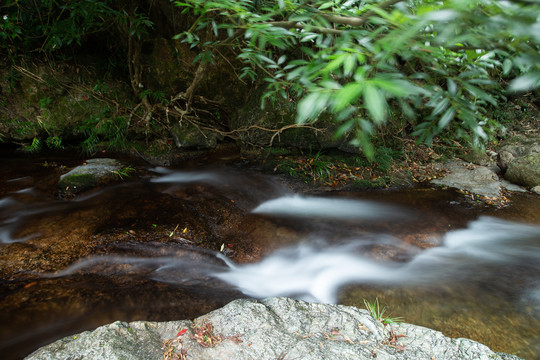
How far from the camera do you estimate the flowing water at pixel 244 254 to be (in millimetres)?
2268

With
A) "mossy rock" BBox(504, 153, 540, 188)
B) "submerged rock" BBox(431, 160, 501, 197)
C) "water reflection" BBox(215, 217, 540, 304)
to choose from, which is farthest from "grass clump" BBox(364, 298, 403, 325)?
"mossy rock" BBox(504, 153, 540, 188)

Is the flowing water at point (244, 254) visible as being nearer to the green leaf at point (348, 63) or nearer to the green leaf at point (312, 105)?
the green leaf at point (312, 105)

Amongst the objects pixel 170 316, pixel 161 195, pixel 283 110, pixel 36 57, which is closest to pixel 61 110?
pixel 36 57

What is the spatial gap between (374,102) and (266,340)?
1.56 meters

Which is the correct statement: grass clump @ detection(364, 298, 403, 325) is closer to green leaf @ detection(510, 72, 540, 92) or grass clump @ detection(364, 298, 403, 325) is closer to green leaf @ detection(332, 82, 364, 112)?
green leaf @ detection(510, 72, 540, 92)

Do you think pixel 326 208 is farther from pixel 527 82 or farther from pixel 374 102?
pixel 374 102

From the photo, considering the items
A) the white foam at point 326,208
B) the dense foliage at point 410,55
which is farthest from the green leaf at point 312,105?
the white foam at point 326,208

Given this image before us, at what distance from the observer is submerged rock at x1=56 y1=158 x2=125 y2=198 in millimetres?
3869

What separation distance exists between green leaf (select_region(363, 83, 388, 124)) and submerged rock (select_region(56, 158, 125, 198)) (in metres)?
4.18

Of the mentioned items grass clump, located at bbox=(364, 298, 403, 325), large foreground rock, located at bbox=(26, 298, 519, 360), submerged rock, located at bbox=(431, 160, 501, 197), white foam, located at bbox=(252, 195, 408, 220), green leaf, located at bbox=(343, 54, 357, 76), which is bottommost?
submerged rock, located at bbox=(431, 160, 501, 197)

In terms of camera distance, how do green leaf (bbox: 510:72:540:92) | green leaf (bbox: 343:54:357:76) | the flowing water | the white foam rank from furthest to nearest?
the white foam, the flowing water, green leaf (bbox: 343:54:357:76), green leaf (bbox: 510:72:540:92)

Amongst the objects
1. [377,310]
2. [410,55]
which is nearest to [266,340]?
[377,310]

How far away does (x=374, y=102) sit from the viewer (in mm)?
836

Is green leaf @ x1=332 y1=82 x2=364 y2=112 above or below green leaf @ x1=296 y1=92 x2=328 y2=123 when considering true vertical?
above
